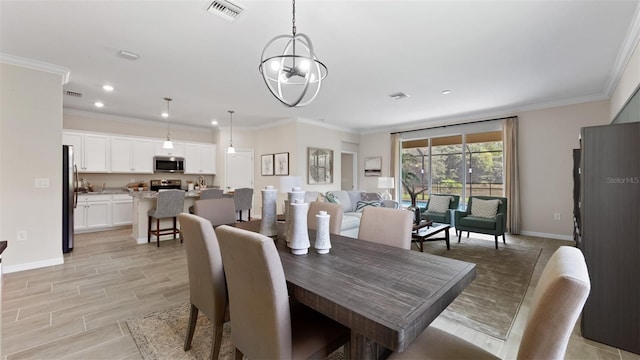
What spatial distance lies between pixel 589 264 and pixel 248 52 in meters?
3.66

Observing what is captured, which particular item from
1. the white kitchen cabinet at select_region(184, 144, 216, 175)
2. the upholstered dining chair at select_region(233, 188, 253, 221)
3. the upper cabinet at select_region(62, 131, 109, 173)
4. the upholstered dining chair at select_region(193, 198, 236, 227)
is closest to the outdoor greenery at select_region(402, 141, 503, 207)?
the upholstered dining chair at select_region(233, 188, 253, 221)

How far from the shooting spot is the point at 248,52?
3074 millimetres

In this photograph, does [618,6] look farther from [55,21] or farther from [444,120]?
[55,21]

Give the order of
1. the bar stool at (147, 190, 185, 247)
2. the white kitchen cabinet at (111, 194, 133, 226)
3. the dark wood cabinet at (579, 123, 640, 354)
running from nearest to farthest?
the dark wood cabinet at (579, 123, 640, 354) → the bar stool at (147, 190, 185, 247) → the white kitchen cabinet at (111, 194, 133, 226)

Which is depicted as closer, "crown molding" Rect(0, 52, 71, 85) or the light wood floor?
the light wood floor

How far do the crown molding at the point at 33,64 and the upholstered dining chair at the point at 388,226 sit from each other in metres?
4.29

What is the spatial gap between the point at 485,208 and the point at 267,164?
501 cm

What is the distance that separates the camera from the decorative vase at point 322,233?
1.68 metres

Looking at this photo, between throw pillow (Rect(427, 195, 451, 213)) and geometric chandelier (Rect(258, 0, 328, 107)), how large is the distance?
3.33m

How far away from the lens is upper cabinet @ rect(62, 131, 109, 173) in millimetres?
5453

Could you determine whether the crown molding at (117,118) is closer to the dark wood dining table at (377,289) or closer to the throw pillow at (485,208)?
the dark wood dining table at (377,289)

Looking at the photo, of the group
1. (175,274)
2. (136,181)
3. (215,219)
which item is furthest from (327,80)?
(136,181)

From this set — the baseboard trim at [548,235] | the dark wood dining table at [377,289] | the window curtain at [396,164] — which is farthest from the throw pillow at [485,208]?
the dark wood dining table at [377,289]

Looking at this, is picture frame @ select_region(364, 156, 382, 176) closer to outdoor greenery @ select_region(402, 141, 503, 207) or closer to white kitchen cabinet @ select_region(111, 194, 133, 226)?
outdoor greenery @ select_region(402, 141, 503, 207)
